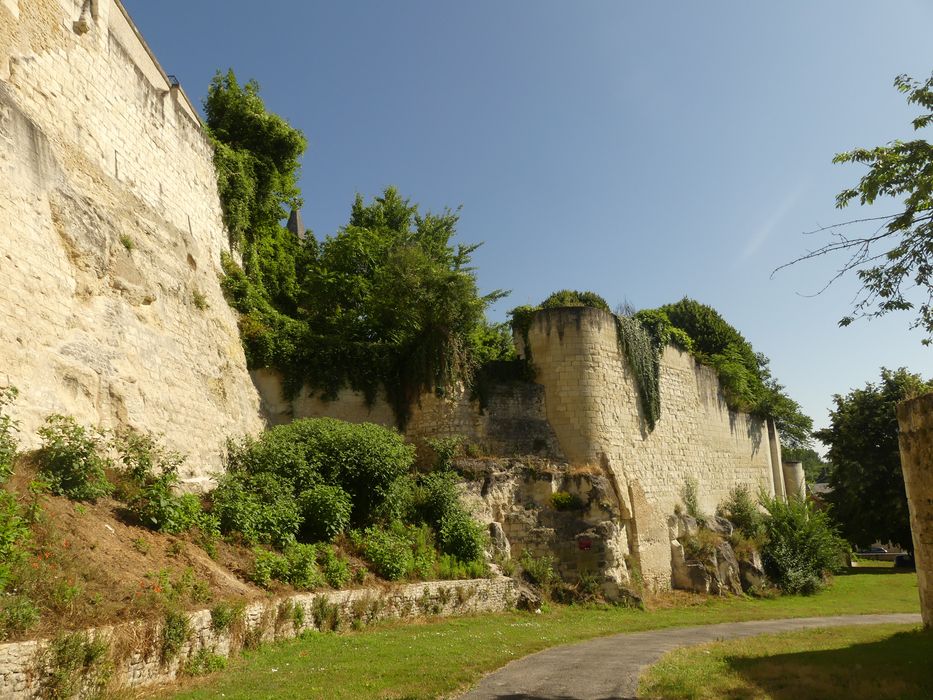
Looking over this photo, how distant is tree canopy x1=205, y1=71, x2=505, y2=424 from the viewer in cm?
1853

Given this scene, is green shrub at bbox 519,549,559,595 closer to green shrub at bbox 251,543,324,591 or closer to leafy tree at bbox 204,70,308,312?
green shrub at bbox 251,543,324,591

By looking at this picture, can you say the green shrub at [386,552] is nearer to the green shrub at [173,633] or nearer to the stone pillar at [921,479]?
the green shrub at [173,633]

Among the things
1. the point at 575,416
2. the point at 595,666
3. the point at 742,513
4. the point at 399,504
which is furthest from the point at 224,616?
the point at 742,513

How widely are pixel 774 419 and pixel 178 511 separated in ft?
87.5

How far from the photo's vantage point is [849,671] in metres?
7.98

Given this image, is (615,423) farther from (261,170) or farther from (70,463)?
(70,463)

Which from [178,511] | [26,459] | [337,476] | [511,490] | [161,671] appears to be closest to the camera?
[161,671]

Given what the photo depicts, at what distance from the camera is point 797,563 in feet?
71.2

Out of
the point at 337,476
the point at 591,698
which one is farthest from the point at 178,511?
the point at 591,698

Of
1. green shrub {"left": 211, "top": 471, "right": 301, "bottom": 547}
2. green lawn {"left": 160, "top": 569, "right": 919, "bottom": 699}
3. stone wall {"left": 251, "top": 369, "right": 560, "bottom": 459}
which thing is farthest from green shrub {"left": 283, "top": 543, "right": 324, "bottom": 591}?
stone wall {"left": 251, "top": 369, "right": 560, "bottom": 459}

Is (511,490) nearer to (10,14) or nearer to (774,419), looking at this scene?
(10,14)

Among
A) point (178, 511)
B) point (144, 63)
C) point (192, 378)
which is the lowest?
point (178, 511)

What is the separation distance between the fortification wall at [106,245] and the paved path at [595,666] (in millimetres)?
6608

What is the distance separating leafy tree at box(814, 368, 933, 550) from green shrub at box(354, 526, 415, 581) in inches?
858
